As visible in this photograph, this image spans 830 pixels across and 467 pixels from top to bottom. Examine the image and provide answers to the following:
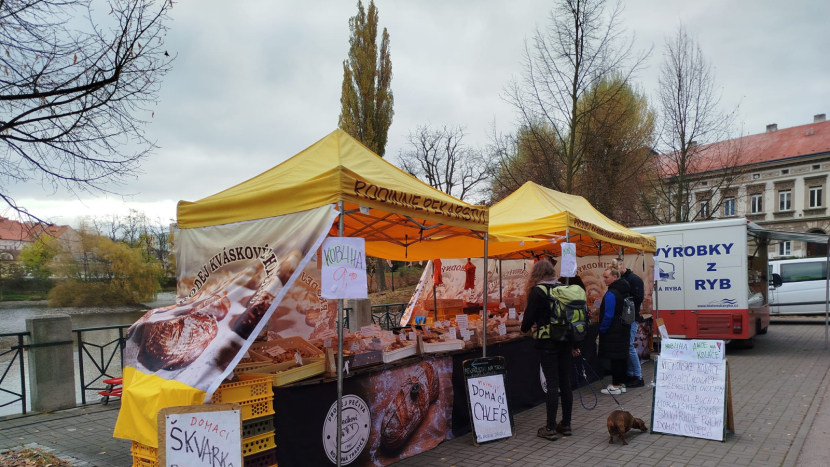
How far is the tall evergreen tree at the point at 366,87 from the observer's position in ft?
87.5

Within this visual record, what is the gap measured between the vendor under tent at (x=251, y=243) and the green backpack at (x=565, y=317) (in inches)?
35.9

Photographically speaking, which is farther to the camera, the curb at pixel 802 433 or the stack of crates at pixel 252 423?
the curb at pixel 802 433

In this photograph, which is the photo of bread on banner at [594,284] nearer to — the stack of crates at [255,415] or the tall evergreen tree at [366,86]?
the stack of crates at [255,415]

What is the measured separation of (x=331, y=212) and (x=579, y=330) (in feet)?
9.75

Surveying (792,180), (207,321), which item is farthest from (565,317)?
(792,180)

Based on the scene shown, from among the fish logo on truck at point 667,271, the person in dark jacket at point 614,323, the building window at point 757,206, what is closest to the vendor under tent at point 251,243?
the person in dark jacket at point 614,323

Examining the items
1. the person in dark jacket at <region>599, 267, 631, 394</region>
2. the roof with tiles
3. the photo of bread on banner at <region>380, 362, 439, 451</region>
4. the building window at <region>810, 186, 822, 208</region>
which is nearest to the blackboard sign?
the photo of bread on banner at <region>380, 362, 439, 451</region>

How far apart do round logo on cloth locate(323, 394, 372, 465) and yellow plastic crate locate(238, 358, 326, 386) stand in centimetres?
36

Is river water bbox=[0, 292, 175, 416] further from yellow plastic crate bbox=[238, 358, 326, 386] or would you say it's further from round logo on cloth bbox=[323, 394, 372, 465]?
round logo on cloth bbox=[323, 394, 372, 465]

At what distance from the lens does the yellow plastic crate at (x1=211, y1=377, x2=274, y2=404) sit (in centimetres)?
349

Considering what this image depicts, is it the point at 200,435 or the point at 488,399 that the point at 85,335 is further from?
the point at 200,435

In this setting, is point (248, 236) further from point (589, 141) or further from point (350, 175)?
point (589, 141)

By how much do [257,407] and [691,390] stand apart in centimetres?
468

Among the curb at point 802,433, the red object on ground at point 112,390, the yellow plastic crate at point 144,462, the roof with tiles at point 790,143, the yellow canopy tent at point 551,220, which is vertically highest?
the roof with tiles at point 790,143
